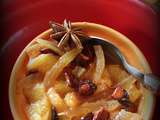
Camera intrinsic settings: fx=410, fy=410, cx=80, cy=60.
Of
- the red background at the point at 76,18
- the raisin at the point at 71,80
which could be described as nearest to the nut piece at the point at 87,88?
the raisin at the point at 71,80

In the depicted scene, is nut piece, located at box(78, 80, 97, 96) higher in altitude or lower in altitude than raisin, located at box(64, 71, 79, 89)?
lower

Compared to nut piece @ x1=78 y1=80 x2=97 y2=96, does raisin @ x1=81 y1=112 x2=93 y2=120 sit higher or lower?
lower

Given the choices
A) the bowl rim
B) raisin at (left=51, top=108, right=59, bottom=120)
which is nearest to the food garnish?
the bowl rim

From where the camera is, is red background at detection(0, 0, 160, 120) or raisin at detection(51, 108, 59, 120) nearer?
raisin at detection(51, 108, 59, 120)

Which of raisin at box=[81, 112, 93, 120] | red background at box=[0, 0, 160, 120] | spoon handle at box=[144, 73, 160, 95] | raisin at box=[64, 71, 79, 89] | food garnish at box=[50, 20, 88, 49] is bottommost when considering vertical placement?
raisin at box=[81, 112, 93, 120]

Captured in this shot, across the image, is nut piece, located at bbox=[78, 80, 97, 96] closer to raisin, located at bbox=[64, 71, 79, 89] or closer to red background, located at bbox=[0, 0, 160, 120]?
raisin, located at bbox=[64, 71, 79, 89]

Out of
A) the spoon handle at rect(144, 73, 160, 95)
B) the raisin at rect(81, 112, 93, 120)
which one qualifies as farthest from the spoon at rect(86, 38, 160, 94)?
the raisin at rect(81, 112, 93, 120)

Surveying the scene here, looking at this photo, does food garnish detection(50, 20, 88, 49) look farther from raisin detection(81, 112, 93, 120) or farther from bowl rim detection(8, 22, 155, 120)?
raisin detection(81, 112, 93, 120)

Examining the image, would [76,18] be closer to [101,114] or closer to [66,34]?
[66,34]
